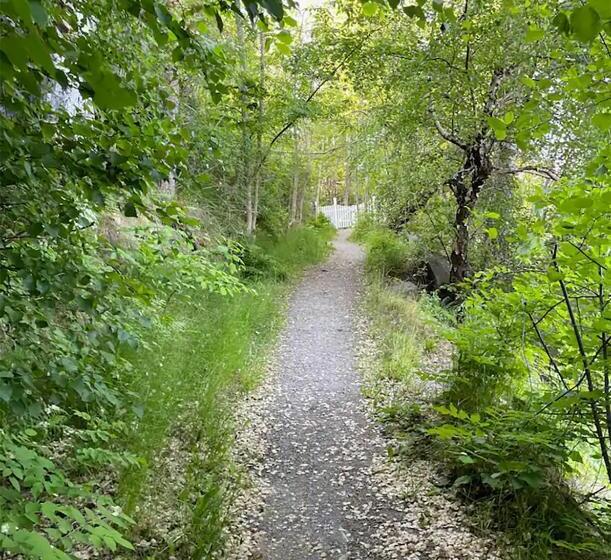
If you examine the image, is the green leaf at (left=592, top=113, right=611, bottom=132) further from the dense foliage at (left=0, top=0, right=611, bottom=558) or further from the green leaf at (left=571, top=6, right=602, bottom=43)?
the green leaf at (left=571, top=6, right=602, bottom=43)

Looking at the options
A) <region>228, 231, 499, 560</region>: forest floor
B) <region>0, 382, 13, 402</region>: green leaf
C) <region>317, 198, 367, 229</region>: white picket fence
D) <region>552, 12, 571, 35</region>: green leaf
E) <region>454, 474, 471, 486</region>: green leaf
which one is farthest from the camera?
<region>317, 198, 367, 229</region>: white picket fence

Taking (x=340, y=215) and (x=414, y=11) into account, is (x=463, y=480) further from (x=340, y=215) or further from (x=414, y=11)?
(x=340, y=215)

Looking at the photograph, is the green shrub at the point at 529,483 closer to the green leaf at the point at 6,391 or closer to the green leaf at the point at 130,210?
the green leaf at the point at 130,210

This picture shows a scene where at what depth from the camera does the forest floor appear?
9.73 ft

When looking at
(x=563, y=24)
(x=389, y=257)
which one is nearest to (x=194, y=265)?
(x=563, y=24)

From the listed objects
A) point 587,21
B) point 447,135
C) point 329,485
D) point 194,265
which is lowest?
point 329,485

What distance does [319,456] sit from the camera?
4113 mm

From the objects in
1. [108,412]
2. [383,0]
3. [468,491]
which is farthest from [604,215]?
[108,412]

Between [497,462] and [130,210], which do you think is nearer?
[130,210]

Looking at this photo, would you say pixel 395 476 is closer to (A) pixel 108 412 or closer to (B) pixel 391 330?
(A) pixel 108 412

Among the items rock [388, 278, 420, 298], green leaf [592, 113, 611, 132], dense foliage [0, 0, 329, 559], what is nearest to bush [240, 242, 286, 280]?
rock [388, 278, 420, 298]

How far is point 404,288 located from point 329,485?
683cm

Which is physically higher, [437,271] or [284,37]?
[284,37]

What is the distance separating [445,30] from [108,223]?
192 inches
